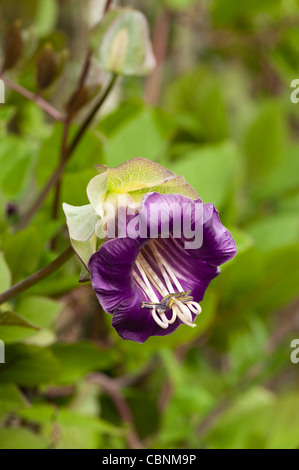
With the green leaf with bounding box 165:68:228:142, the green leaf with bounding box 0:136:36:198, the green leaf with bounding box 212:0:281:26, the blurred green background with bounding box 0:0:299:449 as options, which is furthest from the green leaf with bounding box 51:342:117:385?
the green leaf with bounding box 212:0:281:26

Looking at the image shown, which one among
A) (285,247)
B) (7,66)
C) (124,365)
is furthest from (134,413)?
(7,66)

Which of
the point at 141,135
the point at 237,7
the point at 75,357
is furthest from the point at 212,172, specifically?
the point at 237,7

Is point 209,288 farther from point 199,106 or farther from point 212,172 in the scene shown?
point 199,106

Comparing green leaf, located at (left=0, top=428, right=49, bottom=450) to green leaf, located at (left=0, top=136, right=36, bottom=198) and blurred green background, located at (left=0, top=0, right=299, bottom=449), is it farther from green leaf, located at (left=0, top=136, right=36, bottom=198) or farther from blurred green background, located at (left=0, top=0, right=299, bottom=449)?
green leaf, located at (left=0, top=136, right=36, bottom=198)

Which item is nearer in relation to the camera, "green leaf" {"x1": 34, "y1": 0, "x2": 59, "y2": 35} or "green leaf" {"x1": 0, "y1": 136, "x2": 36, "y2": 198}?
"green leaf" {"x1": 0, "y1": 136, "x2": 36, "y2": 198}

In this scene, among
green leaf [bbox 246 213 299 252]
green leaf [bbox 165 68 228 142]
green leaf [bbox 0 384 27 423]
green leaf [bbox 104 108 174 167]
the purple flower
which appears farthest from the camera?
green leaf [bbox 165 68 228 142]

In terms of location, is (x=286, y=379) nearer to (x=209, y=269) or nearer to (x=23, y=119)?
(x=23, y=119)
